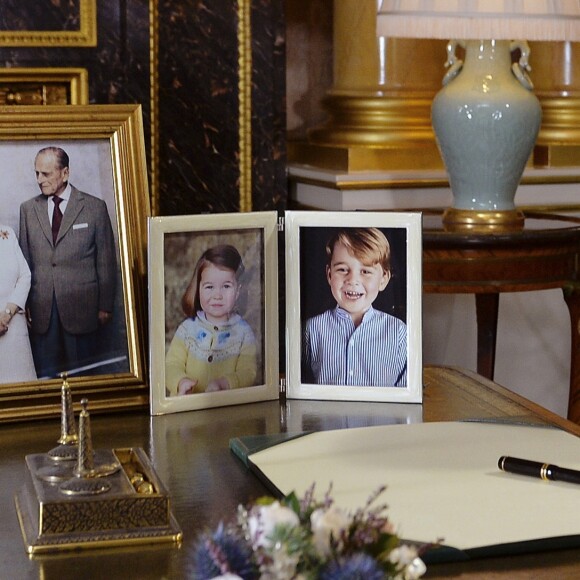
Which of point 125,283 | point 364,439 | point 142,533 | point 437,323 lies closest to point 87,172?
point 125,283

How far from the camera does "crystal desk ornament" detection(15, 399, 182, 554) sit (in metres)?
1.00

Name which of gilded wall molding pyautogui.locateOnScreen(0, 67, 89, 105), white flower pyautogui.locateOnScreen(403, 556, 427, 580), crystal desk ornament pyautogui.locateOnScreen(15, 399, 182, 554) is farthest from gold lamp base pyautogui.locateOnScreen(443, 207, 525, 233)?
white flower pyautogui.locateOnScreen(403, 556, 427, 580)

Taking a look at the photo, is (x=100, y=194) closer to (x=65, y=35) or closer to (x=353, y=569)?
(x=353, y=569)

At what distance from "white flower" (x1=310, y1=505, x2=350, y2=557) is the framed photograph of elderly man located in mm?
821

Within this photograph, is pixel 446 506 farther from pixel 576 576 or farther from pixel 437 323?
pixel 437 323

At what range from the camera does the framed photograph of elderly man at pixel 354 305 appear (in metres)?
1.48

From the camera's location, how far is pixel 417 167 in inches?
132

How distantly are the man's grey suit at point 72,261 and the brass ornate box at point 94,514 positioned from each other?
0.37 meters

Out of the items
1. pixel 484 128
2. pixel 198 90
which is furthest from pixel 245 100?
pixel 484 128

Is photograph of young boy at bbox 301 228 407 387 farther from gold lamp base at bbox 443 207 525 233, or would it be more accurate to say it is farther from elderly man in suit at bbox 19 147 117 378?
gold lamp base at bbox 443 207 525 233

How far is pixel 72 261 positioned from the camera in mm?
1414

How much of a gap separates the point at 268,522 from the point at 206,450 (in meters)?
0.64

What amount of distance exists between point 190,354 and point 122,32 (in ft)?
5.04

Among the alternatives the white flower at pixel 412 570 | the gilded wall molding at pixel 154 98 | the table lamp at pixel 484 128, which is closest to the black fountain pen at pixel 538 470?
the white flower at pixel 412 570
